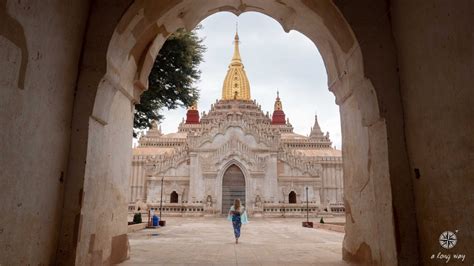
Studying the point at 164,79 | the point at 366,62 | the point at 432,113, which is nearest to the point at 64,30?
the point at 366,62

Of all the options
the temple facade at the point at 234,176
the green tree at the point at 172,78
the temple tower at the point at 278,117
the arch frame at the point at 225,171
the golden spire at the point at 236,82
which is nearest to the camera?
the green tree at the point at 172,78

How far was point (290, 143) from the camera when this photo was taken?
48.2 m

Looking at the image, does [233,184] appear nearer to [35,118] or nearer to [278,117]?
[278,117]

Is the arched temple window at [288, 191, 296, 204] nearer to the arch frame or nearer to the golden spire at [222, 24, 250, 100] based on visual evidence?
the arch frame

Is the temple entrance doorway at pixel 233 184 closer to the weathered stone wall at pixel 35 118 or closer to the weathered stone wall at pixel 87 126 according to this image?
the weathered stone wall at pixel 87 126

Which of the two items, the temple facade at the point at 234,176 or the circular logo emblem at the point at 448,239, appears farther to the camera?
the temple facade at the point at 234,176

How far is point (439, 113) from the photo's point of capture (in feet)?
11.9

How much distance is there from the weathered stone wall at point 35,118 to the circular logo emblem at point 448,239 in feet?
13.4

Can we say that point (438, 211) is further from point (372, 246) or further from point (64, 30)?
point (64, 30)

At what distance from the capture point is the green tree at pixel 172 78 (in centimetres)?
1330

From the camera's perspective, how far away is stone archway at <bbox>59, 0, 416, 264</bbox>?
4227mm
